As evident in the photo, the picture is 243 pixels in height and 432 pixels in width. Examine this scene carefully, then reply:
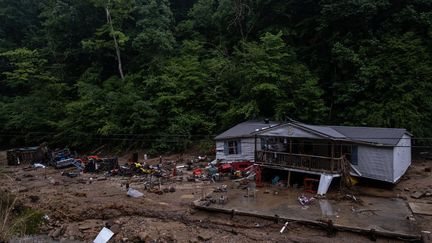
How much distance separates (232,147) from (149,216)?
32.0 feet

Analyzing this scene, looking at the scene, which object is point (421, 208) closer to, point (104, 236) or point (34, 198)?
point (104, 236)

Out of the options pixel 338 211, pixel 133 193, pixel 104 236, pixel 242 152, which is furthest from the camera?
pixel 242 152

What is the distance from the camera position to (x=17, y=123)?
33500mm

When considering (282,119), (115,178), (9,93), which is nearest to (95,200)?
(115,178)

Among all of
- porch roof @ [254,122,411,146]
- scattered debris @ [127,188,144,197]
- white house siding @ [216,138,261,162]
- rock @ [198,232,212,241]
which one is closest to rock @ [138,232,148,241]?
rock @ [198,232,212,241]

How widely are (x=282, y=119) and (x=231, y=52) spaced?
13332 millimetres

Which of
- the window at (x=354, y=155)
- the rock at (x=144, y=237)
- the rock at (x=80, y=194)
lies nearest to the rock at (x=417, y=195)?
the window at (x=354, y=155)

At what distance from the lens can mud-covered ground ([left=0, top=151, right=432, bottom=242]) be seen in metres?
13.6

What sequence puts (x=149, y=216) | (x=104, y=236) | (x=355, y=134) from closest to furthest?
(x=104, y=236) → (x=149, y=216) → (x=355, y=134)

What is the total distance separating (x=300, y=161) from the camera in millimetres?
18797

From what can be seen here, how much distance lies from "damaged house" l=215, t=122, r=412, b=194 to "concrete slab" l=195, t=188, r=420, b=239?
6.10 ft

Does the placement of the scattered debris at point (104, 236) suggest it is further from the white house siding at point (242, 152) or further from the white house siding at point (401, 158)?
the white house siding at point (401, 158)

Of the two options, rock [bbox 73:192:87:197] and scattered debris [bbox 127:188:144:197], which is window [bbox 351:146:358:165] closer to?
scattered debris [bbox 127:188:144:197]

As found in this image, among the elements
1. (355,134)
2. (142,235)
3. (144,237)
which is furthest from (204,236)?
(355,134)
